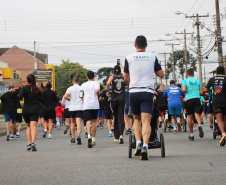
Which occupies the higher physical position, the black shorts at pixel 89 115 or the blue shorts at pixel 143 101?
the blue shorts at pixel 143 101

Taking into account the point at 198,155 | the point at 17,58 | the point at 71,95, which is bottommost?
the point at 198,155

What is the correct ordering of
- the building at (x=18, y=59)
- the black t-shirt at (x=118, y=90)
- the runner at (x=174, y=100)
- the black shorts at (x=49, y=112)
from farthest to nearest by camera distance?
1. the building at (x=18, y=59)
2. the runner at (x=174, y=100)
3. the black shorts at (x=49, y=112)
4. the black t-shirt at (x=118, y=90)

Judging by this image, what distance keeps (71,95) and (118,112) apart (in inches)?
54.0

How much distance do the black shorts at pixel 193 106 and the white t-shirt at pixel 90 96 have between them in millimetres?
2704

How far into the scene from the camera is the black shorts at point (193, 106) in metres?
14.0

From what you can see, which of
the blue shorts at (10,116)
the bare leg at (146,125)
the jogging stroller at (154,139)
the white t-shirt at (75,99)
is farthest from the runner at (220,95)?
the blue shorts at (10,116)

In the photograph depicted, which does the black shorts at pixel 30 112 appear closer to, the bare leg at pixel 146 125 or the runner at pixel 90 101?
the runner at pixel 90 101

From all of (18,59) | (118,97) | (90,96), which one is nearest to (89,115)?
(90,96)

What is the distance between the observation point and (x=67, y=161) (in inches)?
356

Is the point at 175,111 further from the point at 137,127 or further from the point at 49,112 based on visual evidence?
the point at 137,127

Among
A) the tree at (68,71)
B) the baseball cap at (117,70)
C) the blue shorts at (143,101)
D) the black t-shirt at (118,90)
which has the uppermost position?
the tree at (68,71)

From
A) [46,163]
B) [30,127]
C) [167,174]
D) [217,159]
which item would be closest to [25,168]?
[46,163]

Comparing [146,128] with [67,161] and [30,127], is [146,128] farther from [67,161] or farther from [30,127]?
[30,127]

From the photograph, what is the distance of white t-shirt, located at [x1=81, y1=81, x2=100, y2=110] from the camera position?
12.8 m
